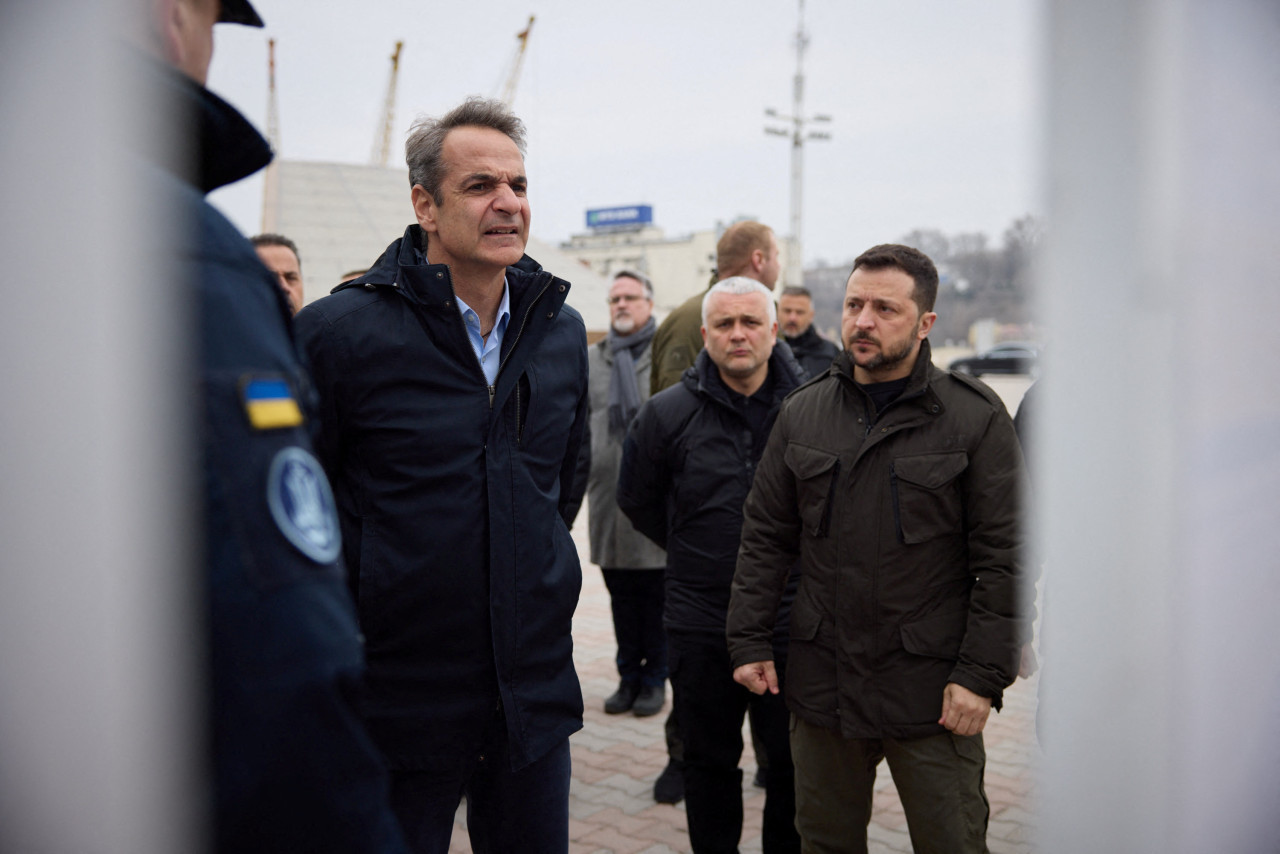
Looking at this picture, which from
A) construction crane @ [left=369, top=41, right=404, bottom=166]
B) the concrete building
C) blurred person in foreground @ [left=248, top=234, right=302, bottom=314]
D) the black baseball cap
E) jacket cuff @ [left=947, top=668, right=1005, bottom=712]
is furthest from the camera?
the concrete building

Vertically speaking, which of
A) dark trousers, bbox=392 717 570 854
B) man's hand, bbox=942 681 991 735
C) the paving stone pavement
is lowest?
the paving stone pavement

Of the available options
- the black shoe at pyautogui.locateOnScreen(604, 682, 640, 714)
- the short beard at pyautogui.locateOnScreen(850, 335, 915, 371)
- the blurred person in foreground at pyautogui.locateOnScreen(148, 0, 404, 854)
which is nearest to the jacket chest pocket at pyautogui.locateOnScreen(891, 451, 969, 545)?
the short beard at pyautogui.locateOnScreen(850, 335, 915, 371)

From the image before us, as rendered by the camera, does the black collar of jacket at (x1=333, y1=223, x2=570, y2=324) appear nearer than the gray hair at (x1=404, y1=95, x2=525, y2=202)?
Yes

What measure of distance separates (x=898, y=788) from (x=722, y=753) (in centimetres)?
74

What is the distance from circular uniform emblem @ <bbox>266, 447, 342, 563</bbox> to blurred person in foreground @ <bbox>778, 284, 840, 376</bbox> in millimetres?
3563

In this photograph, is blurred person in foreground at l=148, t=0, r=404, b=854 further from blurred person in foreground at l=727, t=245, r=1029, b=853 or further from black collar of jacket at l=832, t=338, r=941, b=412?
black collar of jacket at l=832, t=338, r=941, b=412

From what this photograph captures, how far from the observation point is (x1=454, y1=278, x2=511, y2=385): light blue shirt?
6.87 ft

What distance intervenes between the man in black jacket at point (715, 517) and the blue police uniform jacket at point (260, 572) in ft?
7.17

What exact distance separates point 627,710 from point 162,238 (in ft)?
14.3

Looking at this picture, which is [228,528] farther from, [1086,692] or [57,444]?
[1086,692]

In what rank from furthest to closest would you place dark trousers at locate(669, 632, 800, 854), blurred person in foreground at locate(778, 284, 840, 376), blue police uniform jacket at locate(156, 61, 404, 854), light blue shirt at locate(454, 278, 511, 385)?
1. blurred person in foreground at locate(778, 284, 840, 376)
2. dark trousers at locate(669, 632, 800, 854)
3. light blue shirt at locate(454, 278, 511, 385)
4. blue police uniform jacket at locate(156, 61, 404, 854)

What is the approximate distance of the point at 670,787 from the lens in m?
3.80

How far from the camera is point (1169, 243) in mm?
750

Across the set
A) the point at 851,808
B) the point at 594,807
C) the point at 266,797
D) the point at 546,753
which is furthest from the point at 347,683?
Result: the point at 594,807
